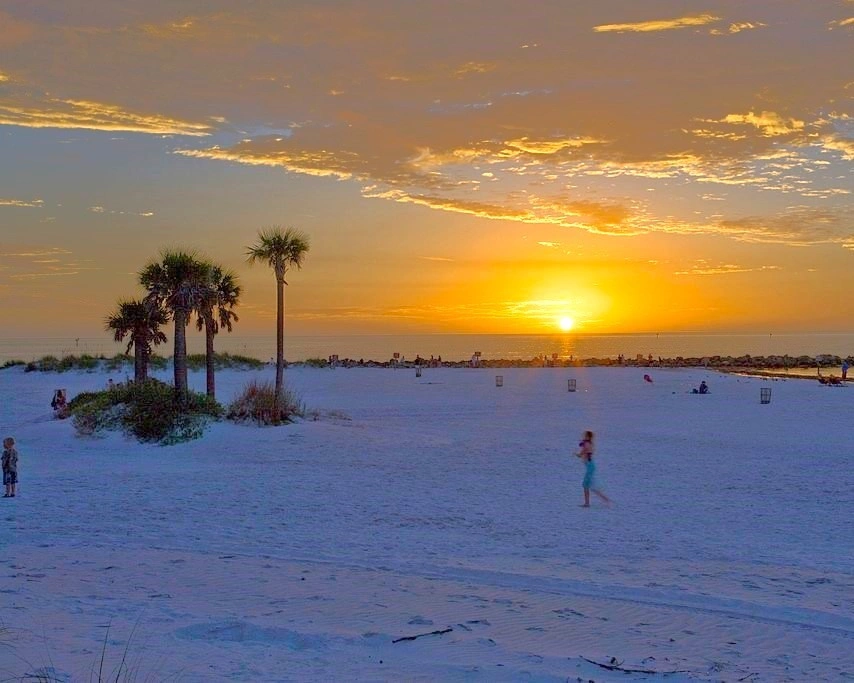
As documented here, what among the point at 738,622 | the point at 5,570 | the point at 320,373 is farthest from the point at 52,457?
the point at 320,373

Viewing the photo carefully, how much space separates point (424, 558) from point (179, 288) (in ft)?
62.0

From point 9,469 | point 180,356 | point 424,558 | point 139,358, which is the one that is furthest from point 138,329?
point 424,558

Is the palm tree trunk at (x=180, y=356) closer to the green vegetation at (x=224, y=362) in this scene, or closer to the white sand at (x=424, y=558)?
the white sand at (x=424, y=558)

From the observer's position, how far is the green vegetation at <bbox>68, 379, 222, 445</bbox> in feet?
79.7

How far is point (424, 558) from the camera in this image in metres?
11.0

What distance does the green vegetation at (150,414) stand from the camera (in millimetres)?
24281

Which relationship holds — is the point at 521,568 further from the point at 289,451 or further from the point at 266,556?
the point at 289,451

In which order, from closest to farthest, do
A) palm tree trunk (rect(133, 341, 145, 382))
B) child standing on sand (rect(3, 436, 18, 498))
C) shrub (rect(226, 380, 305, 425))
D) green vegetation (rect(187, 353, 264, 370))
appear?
child standing on sand (rect(3, 436, 18, 498))
shrub (rect(226, 380, 305, 425))
palm tree trunk (rect(133, 341, 145, 382))
green vegetation (rect(187, 353, 264, 370))

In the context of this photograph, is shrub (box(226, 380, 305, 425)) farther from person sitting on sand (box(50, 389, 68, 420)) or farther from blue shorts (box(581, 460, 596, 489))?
blue shorts (box(581, 460, 596, 489))

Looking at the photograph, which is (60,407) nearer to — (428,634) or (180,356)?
(180,356)

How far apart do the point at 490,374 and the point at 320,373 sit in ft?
46.0

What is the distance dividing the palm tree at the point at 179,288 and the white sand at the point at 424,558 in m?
3.94

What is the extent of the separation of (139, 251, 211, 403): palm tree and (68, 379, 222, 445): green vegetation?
1.46m

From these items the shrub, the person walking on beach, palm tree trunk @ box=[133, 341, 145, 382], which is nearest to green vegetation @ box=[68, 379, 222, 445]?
the shrub
